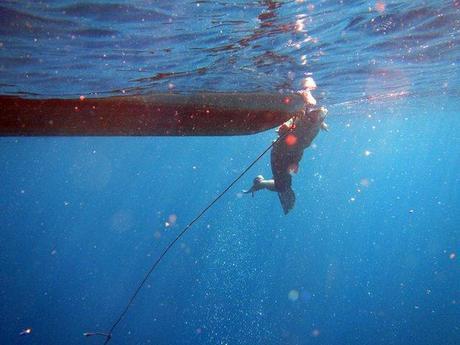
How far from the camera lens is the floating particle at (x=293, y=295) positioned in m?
54.8

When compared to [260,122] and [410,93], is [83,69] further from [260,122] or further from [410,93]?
[410,93]

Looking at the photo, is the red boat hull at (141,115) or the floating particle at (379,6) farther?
the floating particle at (379,6)

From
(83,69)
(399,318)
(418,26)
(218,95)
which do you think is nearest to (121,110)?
(218,95)

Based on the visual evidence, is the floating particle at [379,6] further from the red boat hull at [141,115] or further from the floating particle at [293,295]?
the floating particle at [293,295]

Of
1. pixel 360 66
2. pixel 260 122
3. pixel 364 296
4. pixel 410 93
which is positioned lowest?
pixel 364 296

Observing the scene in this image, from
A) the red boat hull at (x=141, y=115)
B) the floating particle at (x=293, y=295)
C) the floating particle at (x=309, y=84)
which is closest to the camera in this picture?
the red boat hull at (x=141, y=115)

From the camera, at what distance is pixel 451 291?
4881cm

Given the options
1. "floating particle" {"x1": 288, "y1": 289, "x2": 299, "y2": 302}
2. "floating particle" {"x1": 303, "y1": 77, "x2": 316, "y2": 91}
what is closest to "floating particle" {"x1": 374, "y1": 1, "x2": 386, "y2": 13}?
"floating particle" {"x1": 303, "y1": 77, "x2": 316, "y2": 91}

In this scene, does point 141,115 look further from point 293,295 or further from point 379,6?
point 293,295

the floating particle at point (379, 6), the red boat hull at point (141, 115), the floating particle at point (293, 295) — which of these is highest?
the floating particle at point (379, 6)

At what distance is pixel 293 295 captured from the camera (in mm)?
57406

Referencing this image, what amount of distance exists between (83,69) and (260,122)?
19.4 ft

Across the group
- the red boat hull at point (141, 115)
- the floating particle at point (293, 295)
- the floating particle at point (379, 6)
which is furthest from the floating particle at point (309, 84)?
the floating particle at point (293, 295)

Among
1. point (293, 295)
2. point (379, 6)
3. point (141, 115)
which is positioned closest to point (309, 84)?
point (379, 6)
